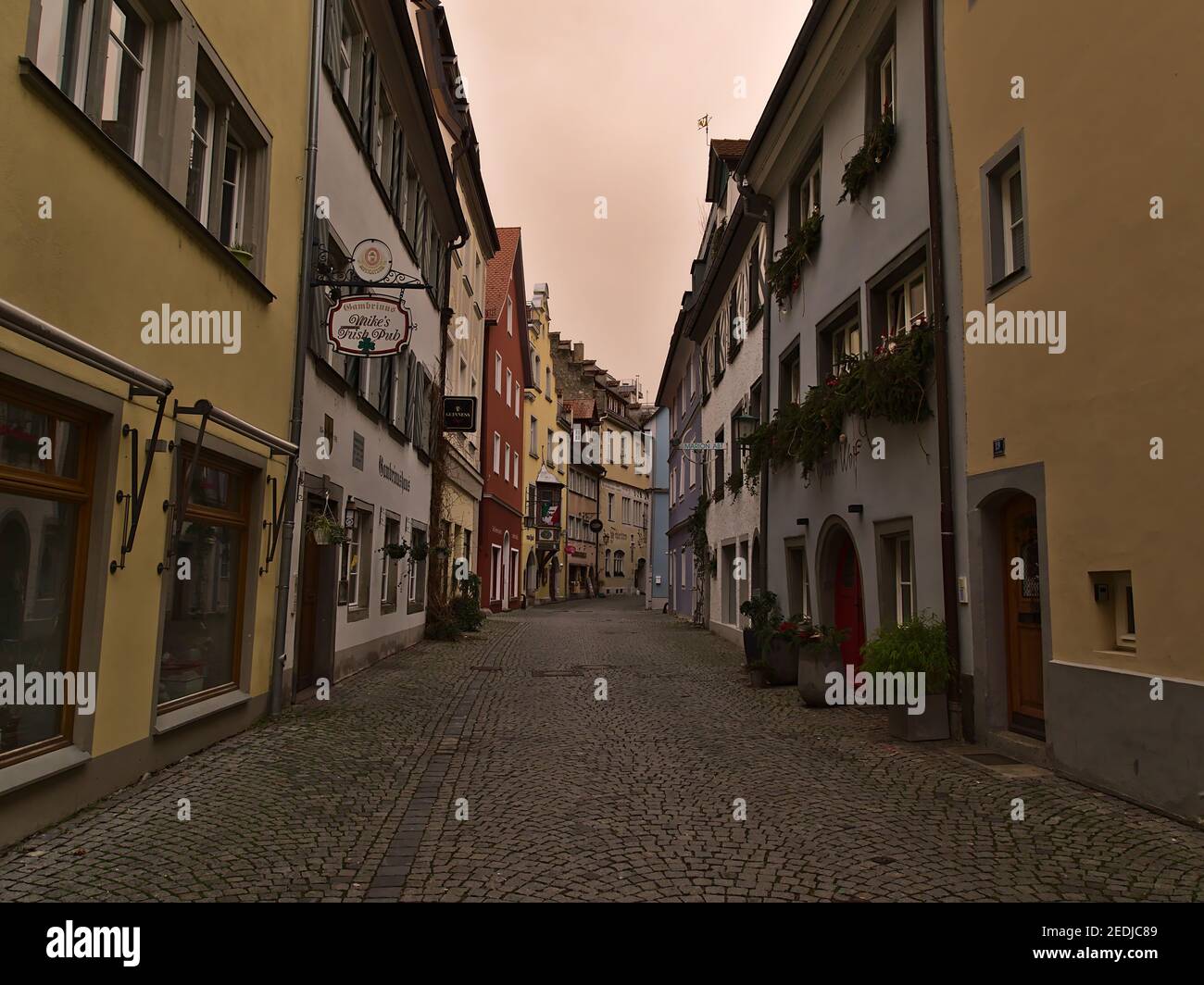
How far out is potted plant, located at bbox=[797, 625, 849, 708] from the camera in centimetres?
1005

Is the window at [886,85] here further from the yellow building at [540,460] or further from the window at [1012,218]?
the yellow building at [540,460]

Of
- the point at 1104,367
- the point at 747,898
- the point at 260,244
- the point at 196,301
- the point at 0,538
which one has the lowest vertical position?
the point at 747,898

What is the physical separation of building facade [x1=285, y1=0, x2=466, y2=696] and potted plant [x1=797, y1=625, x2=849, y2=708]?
5.31 metres

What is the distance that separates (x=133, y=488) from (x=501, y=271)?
25763mm

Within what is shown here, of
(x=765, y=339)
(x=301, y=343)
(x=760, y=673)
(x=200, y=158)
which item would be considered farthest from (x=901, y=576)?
(x=200, y=158)

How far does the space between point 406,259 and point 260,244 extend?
7420 millimetres

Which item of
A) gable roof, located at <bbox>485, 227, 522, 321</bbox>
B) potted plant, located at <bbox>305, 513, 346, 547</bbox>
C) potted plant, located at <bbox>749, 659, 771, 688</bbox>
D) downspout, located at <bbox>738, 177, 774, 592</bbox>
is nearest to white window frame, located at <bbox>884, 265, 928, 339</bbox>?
potted plant, located at <bbox>749, 659, 771, 688</bbox>

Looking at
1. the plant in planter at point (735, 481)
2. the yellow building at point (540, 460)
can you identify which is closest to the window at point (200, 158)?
the plant in planter at point (735, 481)

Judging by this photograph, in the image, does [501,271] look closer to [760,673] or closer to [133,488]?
[760,673]

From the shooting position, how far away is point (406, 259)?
51.4ft

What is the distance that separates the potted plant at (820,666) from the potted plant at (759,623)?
1390 millimetres

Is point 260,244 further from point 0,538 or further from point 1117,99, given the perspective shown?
point 1117,99

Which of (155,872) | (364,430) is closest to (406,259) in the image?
(364,430)

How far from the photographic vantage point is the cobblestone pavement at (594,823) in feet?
14.1
